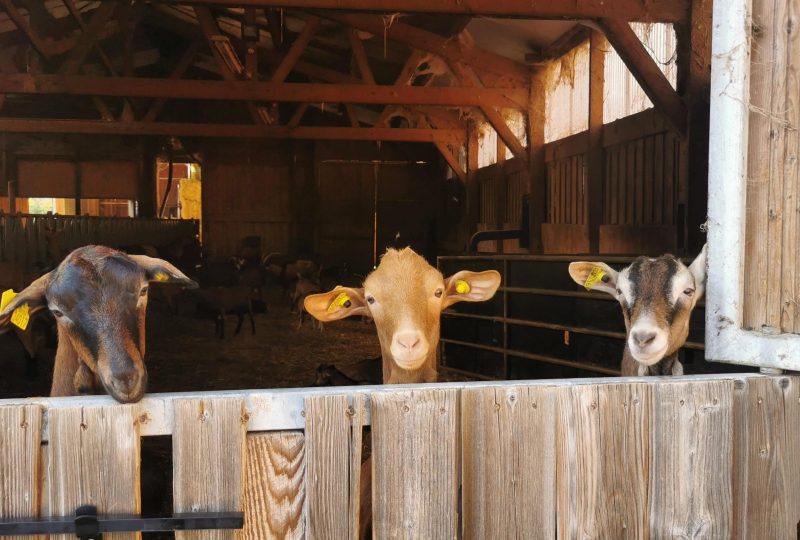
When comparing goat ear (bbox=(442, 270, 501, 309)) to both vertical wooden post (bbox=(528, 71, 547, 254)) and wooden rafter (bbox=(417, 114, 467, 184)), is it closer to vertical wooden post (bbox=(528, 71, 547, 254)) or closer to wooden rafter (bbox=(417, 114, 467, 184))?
vertical wooden post (bbox=(528, 71, 547, 254))

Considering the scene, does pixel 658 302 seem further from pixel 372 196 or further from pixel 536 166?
pixel 372 196

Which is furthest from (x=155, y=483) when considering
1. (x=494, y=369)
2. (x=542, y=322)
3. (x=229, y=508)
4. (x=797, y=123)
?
(x=494, y=369)

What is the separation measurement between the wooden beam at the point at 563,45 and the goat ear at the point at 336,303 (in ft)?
24.2

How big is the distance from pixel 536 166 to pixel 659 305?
9.25 m

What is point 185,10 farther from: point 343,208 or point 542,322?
point 542,322

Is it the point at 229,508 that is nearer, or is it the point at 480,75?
the point at 229,508

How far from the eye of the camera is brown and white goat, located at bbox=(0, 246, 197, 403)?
2.76 metres

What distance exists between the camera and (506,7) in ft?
22.8

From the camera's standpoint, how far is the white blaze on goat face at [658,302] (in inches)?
125

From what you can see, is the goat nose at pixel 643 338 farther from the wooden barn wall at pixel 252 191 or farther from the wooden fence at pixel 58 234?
the wooden barn wall at pixel 252 191

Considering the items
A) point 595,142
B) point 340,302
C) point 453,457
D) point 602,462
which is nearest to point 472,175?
point 595,142

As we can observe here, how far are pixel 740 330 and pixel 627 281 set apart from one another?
50.1 inches

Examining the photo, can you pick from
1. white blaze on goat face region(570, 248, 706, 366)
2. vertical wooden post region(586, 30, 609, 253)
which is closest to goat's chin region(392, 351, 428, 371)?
white blaze on goat face region(570, 248, 706, 366)

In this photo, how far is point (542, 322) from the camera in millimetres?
7387
